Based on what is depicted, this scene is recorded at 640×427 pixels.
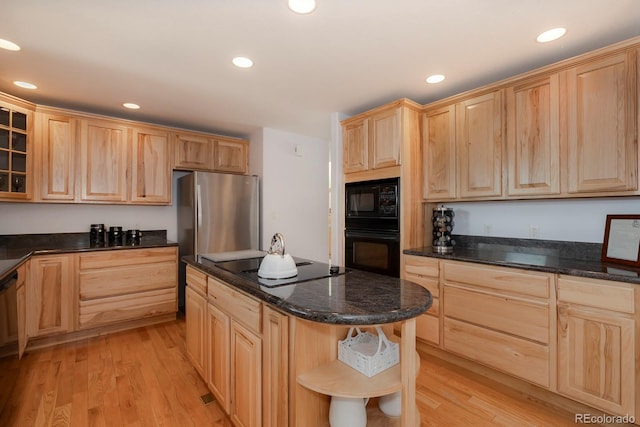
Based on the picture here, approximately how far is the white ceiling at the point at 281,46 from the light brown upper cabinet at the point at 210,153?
73 centimetres

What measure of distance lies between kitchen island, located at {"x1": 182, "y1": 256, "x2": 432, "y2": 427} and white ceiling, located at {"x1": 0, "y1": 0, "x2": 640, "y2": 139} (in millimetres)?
1468

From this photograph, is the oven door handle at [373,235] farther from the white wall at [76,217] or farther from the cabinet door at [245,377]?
the white wall at [76,217]

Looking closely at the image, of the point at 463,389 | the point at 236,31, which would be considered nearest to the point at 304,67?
the point at 236,31

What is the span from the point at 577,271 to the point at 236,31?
2.51 metres

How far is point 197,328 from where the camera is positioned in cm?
205

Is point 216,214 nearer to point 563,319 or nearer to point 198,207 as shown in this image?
point 198,207

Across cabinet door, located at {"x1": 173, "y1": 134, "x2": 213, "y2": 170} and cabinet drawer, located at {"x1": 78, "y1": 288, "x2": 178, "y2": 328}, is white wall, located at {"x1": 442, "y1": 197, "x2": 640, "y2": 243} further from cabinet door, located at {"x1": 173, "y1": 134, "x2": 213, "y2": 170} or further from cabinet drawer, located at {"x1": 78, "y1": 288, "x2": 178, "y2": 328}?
cabinet drawer, located at {"x1": 78, "y1": 288, "x2": 178, "y2": 328}

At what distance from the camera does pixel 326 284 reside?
4.75 ft

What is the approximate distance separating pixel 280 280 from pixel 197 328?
96 centimetres

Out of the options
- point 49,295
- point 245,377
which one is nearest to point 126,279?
point 49,295

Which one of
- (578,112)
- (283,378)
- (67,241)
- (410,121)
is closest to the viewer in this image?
(283,378)

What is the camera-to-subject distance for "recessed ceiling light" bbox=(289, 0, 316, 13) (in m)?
1.51

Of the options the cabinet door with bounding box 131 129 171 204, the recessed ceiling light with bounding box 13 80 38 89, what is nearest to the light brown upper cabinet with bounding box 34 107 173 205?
the cabinet door with bounding box 131 129 171 204

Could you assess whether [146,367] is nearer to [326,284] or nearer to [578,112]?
[326,284]
